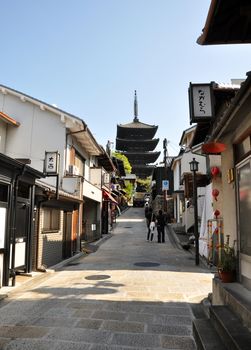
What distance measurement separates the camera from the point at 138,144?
78.1m

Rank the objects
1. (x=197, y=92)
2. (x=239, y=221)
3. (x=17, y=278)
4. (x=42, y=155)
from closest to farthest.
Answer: (x=239, y=221) < (x=197, y=92) < (x=17, y=278) < (x=42, y=155)

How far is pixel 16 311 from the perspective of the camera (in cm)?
730

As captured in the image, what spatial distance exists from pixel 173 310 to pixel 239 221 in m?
2.67

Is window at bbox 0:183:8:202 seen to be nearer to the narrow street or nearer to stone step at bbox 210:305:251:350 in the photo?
the narrow street

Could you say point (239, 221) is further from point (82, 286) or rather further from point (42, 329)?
point (82, 286)

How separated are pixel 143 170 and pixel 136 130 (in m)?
10.1

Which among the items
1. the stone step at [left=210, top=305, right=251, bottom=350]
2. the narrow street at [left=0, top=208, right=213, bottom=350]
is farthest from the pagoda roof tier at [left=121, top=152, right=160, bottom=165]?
the stone step at [left=210, top=305, right=251, bottom=350]

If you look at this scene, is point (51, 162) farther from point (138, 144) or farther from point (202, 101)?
point (138, 144)

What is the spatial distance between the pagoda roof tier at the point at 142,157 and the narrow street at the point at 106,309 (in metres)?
64.6

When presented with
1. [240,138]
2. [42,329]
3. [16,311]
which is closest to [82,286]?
[16,311]

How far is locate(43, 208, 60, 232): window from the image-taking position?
45.1 ft

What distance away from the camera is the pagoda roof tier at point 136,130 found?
76.1m

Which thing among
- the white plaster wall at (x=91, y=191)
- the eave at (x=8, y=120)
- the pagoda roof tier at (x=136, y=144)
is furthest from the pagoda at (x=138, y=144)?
the eave at (x=8, y=120)

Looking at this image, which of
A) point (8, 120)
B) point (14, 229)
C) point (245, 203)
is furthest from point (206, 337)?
point (8, 120)
